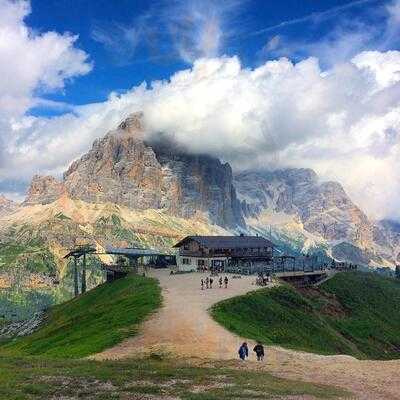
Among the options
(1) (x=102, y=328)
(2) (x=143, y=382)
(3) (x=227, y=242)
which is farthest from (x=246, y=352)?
(3) (x=227, y=242)

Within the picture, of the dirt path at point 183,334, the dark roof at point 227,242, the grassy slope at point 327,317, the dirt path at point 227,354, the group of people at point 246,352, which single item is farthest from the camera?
the dark roof at point 227,242

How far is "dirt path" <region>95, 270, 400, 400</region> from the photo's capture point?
132 ft

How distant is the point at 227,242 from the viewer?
497ft

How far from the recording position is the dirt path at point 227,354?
40.3 meters

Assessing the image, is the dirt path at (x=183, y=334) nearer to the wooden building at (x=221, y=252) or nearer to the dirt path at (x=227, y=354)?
the dirt path at (x=227, y=354)

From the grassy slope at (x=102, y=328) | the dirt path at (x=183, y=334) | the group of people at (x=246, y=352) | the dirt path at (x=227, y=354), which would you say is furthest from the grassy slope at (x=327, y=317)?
the group of people at (x=246, y=352)

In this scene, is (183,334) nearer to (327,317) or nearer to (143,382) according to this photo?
(143,382)

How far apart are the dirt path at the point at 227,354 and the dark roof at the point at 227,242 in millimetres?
69211

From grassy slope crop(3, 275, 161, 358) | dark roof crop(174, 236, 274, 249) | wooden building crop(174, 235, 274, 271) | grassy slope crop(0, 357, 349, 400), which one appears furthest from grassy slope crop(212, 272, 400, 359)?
dark roof crop(174, 236, 274, 249)

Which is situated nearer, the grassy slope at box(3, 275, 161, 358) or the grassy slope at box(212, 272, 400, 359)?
the grassy slope at box(3, 275, 161, 358)

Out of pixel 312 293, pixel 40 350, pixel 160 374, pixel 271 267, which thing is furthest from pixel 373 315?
pixel 160 374

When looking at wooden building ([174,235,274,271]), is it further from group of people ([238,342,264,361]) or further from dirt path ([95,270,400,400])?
group of people ([238,342,264,361])

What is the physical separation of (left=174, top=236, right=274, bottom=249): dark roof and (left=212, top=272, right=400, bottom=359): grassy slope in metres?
27.4

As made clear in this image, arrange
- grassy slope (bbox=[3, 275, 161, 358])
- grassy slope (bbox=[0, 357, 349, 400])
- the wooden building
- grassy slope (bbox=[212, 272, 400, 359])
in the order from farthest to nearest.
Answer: the wooden building < grassy slope (bbox=[212, 272, 400, 359]) < grassy slope (bbox=[3, 275, 161, 358]) < grassy slope (bbox=[0, 357, 349, 400])
